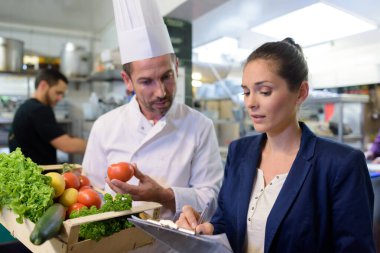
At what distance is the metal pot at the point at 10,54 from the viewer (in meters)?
4.27

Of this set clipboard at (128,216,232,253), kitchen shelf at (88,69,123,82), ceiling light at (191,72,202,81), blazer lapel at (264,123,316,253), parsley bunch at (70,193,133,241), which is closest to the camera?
clipboard at (128,216,232,253)

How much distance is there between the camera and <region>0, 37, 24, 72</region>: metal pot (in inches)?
168

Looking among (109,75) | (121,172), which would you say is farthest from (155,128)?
(109,75)

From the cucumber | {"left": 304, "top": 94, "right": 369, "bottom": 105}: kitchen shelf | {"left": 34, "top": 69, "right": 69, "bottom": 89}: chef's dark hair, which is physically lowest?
the cucumber

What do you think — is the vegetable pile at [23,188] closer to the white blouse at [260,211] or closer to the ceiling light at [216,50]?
the white blouse at [260,211]

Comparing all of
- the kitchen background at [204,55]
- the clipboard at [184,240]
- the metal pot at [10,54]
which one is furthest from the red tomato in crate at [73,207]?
the metal pot at [10,54]

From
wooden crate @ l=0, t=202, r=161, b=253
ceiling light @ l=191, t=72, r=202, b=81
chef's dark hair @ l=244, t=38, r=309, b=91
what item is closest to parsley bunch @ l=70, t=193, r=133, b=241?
wooden crate @ l=0, t=202, r=161, b=253

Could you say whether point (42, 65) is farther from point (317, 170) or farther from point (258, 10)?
point (317, 170)

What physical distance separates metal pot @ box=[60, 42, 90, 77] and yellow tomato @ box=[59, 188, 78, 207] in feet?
13.2

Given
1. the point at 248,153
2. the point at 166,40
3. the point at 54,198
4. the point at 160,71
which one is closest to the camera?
the point at 54,198

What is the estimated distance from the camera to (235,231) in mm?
1119

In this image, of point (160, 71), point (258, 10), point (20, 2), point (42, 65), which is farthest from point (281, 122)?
point (42, 65)

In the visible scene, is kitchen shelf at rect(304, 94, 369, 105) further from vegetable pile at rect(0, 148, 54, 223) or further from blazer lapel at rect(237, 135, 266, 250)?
vegetable pile at rect(0, 148, 54, 223)

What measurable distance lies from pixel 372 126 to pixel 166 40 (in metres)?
3.64
